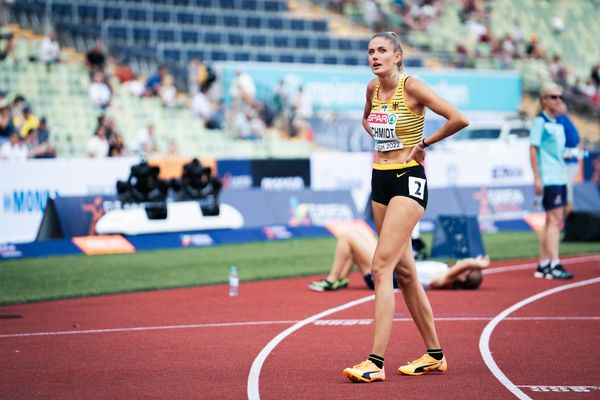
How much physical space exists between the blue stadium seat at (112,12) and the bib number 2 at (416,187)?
24.9 metres

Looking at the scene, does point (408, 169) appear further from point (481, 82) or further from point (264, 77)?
point (481, 82)

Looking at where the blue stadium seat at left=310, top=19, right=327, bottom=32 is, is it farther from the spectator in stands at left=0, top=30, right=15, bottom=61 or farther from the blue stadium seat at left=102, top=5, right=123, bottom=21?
the spectator in stands at left=0, top=30, right=15, bottom=61

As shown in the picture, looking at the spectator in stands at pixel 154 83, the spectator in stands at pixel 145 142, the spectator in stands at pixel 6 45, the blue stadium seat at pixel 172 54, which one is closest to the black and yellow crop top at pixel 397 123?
the spectator in stands at pixel 145 142

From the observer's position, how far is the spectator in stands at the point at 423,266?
1309 cm

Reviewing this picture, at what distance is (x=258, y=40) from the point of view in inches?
1341

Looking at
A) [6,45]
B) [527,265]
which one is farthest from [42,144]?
[527,265]

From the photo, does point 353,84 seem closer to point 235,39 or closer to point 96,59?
point 235,39

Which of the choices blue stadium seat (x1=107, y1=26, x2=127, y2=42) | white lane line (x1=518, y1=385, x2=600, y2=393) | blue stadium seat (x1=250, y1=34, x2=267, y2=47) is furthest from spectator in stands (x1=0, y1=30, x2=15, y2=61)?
white lane line (x1=518, y1=385, x2=600, y2=393)

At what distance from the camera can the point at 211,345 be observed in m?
9.57

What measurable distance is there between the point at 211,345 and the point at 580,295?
203 inches

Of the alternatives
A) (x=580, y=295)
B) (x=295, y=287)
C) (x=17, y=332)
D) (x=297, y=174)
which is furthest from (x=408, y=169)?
(x=297, y=174)

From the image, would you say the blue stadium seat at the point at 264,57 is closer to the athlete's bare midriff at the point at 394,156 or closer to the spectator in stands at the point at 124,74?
the spectator in stands at the point at 124,74

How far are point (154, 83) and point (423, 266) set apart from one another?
697 inches

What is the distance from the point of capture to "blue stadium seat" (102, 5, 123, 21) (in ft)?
103
